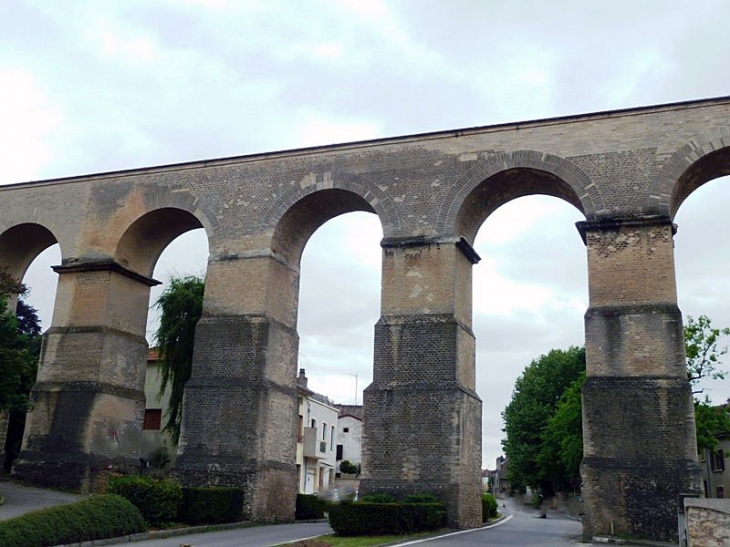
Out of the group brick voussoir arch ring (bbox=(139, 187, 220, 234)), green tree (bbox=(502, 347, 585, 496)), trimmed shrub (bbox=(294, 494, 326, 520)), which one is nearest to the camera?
brick voussoir arch ring (bbox=(139, 187, 220, 234))

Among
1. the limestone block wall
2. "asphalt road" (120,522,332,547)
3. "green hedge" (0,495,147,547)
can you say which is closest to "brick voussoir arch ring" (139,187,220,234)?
"asphalt road" (120,522,332,547)

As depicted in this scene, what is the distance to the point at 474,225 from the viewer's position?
2147 cm

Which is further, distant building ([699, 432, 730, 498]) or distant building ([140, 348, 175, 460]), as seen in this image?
distant building ([699, 432, 730, 498])

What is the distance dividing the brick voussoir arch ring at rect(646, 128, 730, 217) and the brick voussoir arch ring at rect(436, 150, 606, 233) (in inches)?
54.0

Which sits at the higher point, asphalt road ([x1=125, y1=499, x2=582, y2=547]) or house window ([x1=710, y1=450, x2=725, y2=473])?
house window ([x1=710, y1=450, x2=725, y2=473])

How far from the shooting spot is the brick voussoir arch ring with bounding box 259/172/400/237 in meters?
20.9

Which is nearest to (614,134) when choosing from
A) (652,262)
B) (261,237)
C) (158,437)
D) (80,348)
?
(652,262)

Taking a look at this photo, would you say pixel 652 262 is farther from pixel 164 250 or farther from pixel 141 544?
pixel 164 250

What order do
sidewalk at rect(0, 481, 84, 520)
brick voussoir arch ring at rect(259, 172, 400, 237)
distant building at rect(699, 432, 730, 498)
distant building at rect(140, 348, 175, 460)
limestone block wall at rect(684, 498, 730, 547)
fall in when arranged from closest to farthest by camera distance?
limestone block wall at rect(684, 498, 730, 547)
sidewalk at rect(0, 481, 84, 520)
brick voussoir arch ring at rect(259, 172, 400, 237)
distant building at rect(140, 348, 175, 460)
distant building at rect(699, 432, 730, 498)

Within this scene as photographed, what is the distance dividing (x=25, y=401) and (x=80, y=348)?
2.96m

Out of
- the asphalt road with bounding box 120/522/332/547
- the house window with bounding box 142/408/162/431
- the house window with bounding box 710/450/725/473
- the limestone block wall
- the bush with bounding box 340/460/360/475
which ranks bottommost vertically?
the asphalt road with bounding box 120/522/332/547

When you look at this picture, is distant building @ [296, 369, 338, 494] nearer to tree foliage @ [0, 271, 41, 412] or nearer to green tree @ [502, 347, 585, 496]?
green tree @ [502, 347, 585, 496]

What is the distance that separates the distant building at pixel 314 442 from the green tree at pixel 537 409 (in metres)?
10.9

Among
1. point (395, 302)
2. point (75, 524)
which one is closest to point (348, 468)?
point (395, 302)
